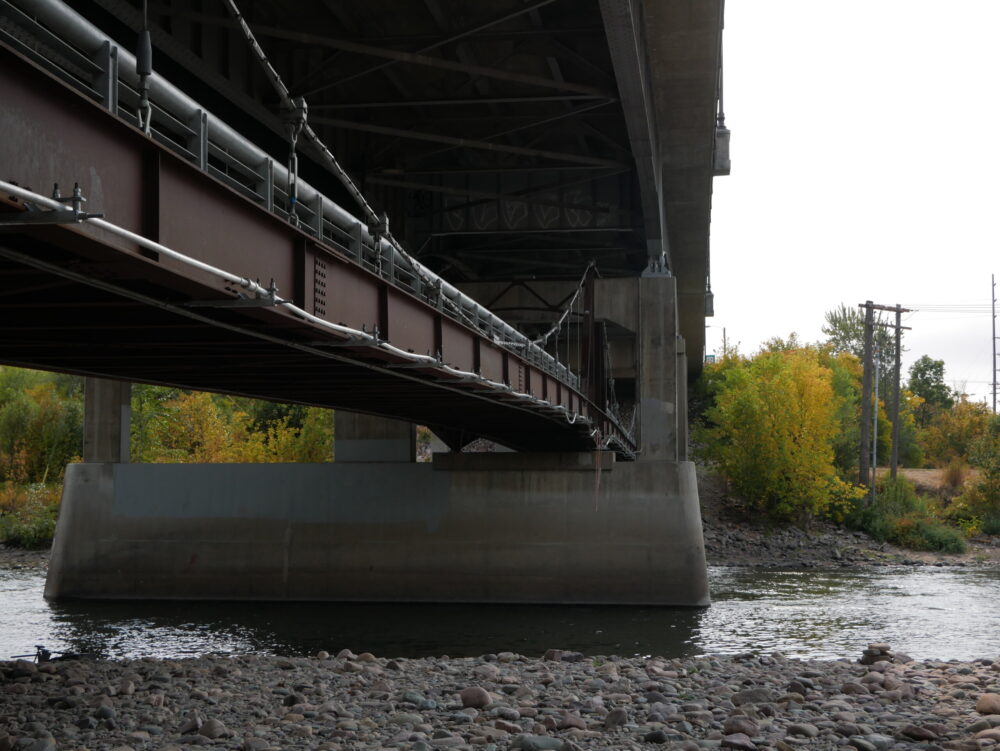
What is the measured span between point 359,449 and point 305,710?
19205 mm

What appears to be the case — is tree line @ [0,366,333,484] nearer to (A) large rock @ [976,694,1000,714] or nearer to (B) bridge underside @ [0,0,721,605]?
(B) bridge underside @ [0,0,721,605]

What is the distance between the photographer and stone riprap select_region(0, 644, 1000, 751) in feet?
34.4

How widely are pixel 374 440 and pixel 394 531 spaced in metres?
3.83

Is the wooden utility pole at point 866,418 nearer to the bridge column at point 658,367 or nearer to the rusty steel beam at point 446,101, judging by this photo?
the bridge column at point 658,367

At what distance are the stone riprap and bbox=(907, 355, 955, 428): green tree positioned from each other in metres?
91.1

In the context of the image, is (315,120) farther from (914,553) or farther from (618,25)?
(914,553)

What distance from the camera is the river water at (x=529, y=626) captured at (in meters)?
20.5

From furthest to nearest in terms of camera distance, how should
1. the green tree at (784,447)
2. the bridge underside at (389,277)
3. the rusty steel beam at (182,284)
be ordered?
the green tree at (784,447)
the bridge underside at (389,277)
the rusty steel beam at (182,284)

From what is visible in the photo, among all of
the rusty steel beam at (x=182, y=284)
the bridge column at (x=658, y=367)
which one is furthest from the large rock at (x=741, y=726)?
the bridge column at (x=658, y=367)

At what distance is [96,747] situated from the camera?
33.4 feet

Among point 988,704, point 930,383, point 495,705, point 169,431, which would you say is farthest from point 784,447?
point 930,383

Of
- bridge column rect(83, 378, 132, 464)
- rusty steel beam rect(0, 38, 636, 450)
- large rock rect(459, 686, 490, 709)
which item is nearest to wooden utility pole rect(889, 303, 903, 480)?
bridge column rect(83, 378, 132, 464)

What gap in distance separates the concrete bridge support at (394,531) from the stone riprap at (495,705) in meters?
9.99

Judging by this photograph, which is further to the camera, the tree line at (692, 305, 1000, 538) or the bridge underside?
the tree line at (692, 305, 1000, 538)
